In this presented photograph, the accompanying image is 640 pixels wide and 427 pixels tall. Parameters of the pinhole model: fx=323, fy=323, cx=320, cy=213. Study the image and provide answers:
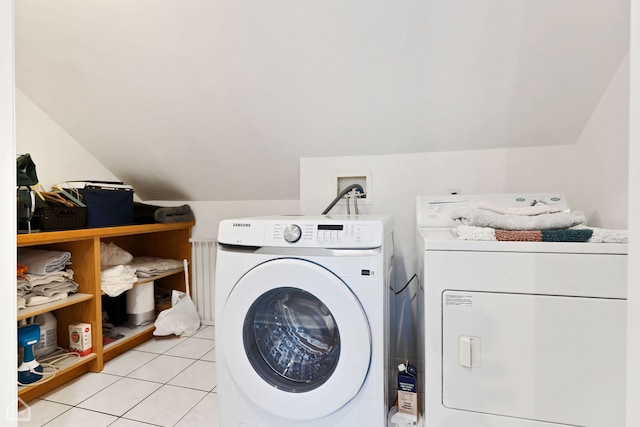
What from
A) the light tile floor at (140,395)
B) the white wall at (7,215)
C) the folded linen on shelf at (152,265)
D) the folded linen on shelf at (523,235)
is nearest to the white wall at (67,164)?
the folded linen on shelf at (152,265)

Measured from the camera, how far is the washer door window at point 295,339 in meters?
1.02

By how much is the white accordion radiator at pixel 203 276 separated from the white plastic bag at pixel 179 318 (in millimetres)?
75

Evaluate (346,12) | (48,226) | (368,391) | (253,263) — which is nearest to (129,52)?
(48,226)

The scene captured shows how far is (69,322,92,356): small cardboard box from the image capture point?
5.69 feet

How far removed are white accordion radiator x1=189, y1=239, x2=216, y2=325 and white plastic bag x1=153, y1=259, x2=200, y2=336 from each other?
75 mm

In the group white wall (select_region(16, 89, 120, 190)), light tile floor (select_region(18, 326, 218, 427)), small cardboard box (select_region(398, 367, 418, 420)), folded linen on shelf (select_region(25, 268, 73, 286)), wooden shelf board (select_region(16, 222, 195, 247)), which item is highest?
white wall (select_region(16, 89, 120, 190))

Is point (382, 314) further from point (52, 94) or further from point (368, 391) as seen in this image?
point (52, 94)

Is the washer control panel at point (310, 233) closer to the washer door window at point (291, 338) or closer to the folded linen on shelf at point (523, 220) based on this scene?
the washer door window at point (291, 338)

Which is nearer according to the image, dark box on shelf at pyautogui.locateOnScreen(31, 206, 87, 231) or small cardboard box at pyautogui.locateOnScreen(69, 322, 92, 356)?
dark box on shelf at pyautogui.locateOnScreen(31, 206, 87, 231)

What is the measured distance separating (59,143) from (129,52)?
101 cm

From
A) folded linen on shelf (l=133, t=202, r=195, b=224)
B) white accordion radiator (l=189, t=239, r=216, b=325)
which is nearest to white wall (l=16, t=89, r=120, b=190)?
folded linen on shelf (l=133, t=202, r=195, b=224)

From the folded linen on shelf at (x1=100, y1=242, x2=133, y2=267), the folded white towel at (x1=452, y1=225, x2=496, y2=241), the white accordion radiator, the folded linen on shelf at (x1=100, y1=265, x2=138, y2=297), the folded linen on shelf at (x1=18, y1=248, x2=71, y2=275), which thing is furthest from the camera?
the white accordion radiator

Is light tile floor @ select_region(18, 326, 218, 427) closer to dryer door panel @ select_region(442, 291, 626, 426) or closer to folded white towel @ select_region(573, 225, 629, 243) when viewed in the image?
dryer door panel @ select_region(442, 291, 626, 426)

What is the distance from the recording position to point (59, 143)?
2.11 meters
